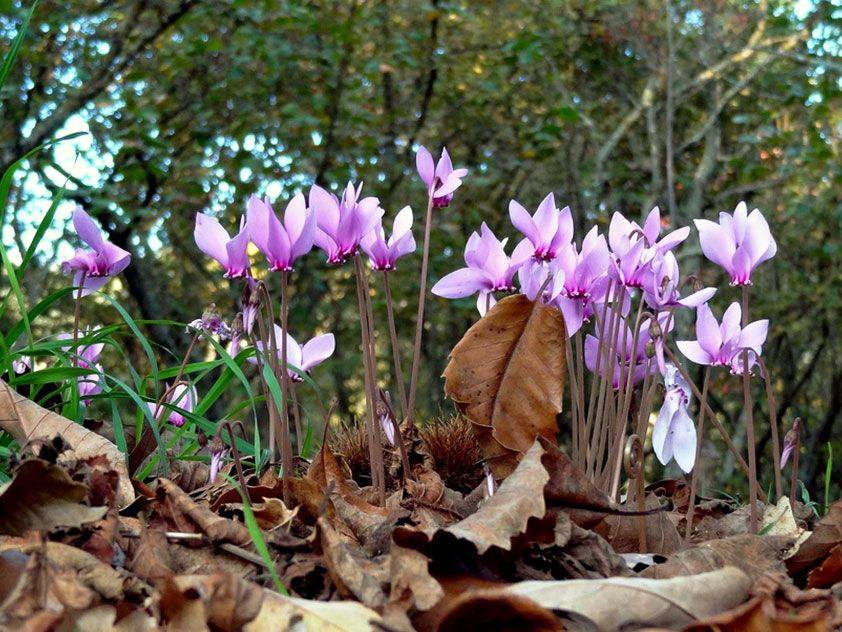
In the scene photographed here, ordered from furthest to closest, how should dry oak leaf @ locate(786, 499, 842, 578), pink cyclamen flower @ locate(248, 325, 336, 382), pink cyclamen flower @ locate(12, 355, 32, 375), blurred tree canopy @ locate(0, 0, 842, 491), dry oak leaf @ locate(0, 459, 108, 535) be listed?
blurred tree canopy @ locate(0, 0, 842, 491)
pink cyclamen flower @ locate(12, 355, 32, 375)
pink cyclamen flower @ locate(248, 325, 336, 382)
dry oak leaf @ locate(786, 499, 842, 578)
dry oak leaf @ locate(0, 459, 108, 535)

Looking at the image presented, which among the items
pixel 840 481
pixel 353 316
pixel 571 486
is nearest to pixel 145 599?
pixel 571 486

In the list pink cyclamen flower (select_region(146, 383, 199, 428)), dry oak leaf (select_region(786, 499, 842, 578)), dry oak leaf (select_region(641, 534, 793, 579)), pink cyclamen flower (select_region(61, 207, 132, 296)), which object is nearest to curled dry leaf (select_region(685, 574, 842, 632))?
dry oak leaf (select_region(641, 534, 793, 579))

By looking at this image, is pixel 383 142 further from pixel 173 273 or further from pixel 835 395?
pixel 835 395

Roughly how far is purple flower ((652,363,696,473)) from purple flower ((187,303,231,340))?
3.11ft

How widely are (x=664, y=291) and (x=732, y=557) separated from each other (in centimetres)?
56

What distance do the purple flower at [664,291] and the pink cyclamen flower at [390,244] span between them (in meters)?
0.46

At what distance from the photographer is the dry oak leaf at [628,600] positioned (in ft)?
3.79

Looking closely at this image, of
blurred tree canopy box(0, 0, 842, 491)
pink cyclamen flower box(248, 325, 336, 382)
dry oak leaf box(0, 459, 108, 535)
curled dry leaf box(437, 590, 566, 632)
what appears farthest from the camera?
blurred tree canopy box(0, 0, 842, 491)

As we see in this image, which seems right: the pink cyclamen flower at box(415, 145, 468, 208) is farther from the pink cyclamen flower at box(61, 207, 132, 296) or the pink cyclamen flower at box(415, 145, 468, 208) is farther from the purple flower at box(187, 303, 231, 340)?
the pink cyclamen flower at box(61, 207, 132, 296)

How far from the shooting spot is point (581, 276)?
6.37 ft

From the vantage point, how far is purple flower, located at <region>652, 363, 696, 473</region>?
190 centimetres

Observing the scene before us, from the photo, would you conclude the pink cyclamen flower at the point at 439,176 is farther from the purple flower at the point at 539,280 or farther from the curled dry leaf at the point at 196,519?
the curled dry leaf at the point at 196,519

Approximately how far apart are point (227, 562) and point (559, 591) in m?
0.49

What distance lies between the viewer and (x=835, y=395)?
10430 mm
